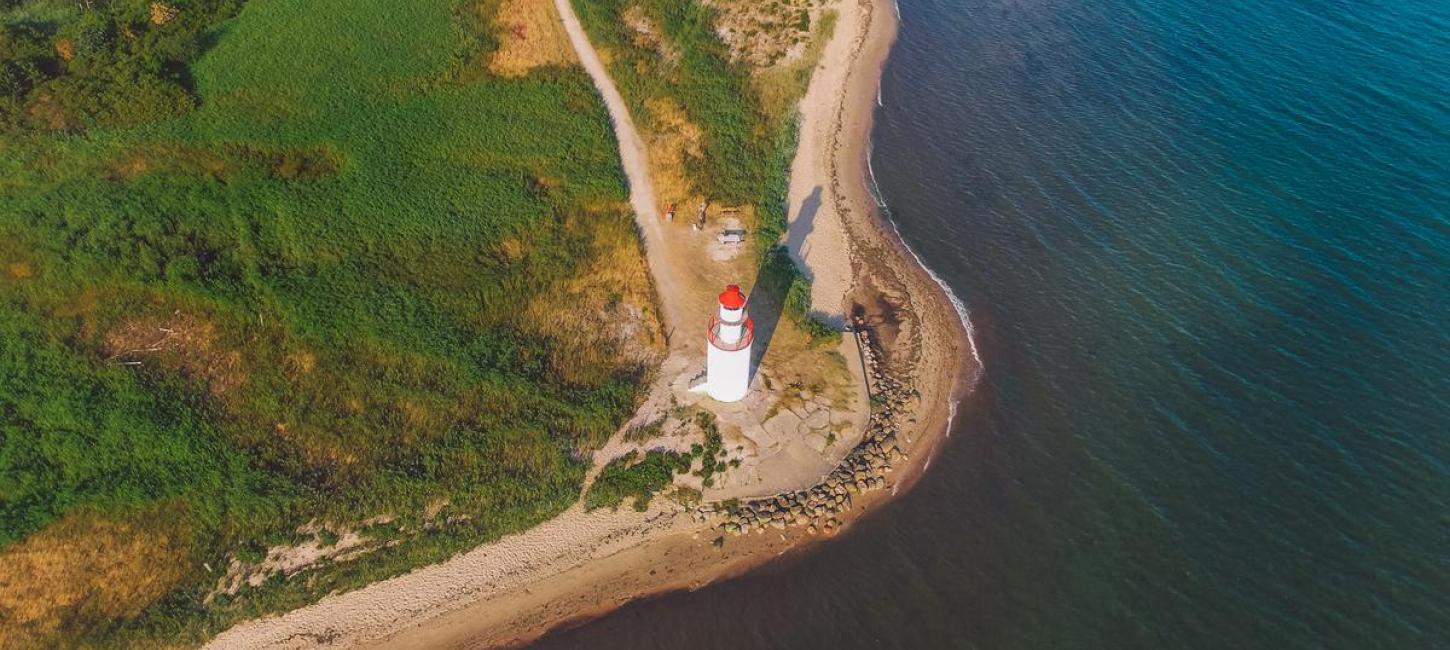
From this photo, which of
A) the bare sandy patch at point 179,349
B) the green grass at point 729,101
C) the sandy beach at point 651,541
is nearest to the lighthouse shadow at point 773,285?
the green grass at point 729,101

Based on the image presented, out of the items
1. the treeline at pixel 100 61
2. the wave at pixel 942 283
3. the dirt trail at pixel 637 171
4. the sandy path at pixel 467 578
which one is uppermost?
the treeline at pixel 100 61

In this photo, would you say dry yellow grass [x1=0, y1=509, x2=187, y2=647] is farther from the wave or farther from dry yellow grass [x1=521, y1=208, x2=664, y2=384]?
the wave

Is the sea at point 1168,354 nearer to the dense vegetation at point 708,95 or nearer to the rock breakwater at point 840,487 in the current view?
the rock breakwater at point 840,487

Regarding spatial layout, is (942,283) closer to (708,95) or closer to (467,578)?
(708,95)

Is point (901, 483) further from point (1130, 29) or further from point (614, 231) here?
point (1130, 29)

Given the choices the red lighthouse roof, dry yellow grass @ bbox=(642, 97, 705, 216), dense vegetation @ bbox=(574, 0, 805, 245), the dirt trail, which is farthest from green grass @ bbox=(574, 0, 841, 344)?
the red lighthouse roof

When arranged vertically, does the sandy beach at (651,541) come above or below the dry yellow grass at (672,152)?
below

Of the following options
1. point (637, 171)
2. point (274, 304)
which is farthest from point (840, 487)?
point (274, 304)

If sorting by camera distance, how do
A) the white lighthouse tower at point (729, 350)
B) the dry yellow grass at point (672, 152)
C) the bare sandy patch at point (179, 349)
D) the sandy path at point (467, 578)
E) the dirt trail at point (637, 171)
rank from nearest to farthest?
the sandy path at point (467, 578) < the white lighthouse tower at point (729, 350) < the bare sandy patch at point (179, 349) < the dirt trail at point (637, 171) < the dry yellow grass at point (672, 152)
